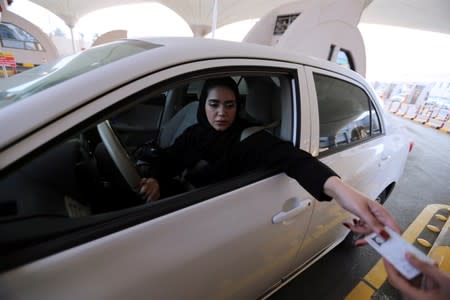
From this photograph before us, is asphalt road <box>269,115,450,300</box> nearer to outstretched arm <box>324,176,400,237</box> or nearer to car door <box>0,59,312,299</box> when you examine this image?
car door <box>0,59,312,299</box>

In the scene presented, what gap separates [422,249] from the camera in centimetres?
226

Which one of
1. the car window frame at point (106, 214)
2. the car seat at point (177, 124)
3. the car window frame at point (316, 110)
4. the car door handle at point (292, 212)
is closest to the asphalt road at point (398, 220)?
the car door handle at point (292, 212)

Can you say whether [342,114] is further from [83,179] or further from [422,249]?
[422,249]

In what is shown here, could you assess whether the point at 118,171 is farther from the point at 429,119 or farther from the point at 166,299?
the point at 429,119

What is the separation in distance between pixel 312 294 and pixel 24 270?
182cm

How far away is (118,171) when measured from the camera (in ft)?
3.42

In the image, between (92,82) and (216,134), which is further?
(216,134)

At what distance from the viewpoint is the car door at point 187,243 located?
60 centimetres

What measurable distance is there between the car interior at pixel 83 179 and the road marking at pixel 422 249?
1475 millimetres

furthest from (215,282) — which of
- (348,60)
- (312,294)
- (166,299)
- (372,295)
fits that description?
(348,60)

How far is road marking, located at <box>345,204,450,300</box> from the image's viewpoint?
1809 mm

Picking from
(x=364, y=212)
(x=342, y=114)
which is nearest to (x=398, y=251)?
(x=364, y=212)

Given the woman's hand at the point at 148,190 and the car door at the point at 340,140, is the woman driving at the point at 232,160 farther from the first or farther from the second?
the car door at the point at 340,140

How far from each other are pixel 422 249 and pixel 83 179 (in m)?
2.92
